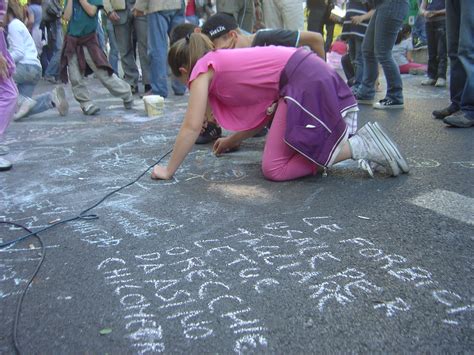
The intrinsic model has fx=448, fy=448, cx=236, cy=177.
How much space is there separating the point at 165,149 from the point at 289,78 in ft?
4.28

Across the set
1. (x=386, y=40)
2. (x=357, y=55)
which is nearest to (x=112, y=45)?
(x=357, y=55)

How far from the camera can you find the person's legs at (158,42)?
554 centimetres

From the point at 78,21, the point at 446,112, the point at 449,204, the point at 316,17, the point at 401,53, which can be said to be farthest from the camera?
the point at 401,53

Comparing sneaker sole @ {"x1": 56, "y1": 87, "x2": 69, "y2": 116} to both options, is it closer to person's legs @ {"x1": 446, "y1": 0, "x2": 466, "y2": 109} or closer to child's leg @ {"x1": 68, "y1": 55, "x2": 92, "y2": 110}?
child's leg @ {"x1": 68, "y1": 55, "x2": 92, "y2": 110}

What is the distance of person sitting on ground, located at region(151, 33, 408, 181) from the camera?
8.08 ft

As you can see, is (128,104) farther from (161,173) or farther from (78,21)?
(161,173)

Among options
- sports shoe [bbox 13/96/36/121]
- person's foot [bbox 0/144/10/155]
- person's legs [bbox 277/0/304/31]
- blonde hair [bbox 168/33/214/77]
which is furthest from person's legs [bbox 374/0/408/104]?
sports shoe [bbox 13/96/36/121]

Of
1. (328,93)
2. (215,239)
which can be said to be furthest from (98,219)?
(328,93)

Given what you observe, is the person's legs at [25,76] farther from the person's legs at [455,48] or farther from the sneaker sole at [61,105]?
the person's legs at [455,48]

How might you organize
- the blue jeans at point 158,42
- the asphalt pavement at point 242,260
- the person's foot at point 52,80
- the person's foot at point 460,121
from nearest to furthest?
1. the asphalt pavement at point 242,260
2. the person's foot at point 460,121
3. the blue jeans at point 158,42
4. the person's foot at point 52,80

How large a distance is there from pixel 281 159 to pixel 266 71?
52 centimetres

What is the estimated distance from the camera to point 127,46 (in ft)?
20.2

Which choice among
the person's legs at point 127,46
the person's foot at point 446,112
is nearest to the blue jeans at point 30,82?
the person's legs at point 127,46

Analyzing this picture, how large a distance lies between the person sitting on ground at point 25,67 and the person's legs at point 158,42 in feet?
3.86
